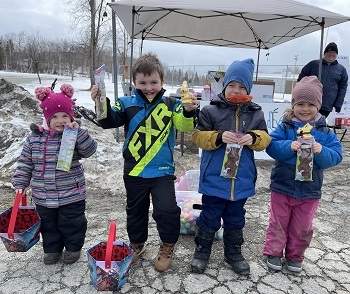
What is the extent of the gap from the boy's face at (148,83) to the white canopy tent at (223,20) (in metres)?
1.95

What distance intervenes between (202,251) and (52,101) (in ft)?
5.48

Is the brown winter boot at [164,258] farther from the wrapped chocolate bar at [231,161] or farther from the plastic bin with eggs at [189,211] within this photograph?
the wrapped chocolate bar at [231,161]

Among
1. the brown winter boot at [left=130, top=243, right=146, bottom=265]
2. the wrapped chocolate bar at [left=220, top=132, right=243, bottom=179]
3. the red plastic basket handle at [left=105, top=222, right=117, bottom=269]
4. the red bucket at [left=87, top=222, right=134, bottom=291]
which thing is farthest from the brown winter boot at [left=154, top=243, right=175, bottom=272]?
the wrapped chocolate bar at [left=220, top=132, right=243, bottom=179]

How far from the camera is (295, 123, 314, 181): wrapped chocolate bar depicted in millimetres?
2193

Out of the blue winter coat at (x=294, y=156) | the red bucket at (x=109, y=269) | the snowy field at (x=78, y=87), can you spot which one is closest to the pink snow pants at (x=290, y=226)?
the blue winter coat at (x=294, y=156)

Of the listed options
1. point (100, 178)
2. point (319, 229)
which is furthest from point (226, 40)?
point (319, 229)

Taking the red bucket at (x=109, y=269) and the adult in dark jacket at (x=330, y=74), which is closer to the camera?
the red bucket at (x=109, y=269)

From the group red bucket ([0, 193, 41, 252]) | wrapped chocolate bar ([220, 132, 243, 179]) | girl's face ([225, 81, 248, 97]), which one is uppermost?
girl's face ([225, 81, 248, 97])

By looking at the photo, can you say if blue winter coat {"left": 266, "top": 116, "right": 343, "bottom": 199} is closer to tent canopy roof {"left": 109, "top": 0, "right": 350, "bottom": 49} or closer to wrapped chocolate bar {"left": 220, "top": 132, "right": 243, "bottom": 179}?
wrapped chocolate bar {"left": 220, "top": 132, "right": 243, "bottom": 179}

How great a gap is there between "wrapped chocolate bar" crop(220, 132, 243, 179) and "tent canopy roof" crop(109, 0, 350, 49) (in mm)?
2394

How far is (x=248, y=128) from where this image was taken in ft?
7.63

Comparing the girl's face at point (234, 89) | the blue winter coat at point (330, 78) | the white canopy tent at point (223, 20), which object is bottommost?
the girl's face at point (234, 89)

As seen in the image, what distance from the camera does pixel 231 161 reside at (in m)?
2.25

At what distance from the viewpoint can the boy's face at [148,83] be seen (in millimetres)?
2316
